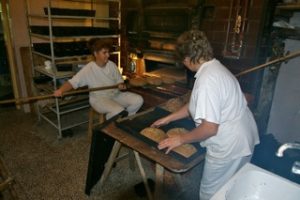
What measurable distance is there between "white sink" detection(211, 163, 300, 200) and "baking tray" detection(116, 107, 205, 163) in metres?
0.30

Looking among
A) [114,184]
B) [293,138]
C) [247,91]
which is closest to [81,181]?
[114,184]

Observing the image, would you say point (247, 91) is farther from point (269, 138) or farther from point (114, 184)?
point (114, 184)

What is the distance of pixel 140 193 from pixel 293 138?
5.37 feet

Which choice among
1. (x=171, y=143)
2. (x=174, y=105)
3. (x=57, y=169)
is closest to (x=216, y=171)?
(x=171, y=143)

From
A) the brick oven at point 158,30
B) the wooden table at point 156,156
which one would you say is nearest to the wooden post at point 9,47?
the brick oven at point 158,30

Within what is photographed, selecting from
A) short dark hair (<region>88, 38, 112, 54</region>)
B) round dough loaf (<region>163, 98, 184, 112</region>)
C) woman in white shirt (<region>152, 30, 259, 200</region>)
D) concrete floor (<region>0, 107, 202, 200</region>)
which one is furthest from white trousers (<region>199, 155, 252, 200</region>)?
short dark hair (<region>88, 38, 112, 54</region>)

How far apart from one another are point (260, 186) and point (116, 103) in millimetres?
1681

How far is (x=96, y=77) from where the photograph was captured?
2.42m

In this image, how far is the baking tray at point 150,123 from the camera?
4.14ft

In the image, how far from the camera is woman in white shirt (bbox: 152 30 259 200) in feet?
3.71

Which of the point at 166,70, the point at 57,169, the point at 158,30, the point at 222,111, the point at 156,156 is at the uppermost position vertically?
the point at 158,30

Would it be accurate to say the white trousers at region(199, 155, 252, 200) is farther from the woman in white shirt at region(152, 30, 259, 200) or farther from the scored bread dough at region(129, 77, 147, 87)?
the scored bread dough at region(129, 77, 147, 87)

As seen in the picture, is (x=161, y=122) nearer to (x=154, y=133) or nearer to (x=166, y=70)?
(x=154, y=133)

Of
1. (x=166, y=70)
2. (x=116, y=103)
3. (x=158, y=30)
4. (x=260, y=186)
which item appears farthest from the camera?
(x=166, y=70)
